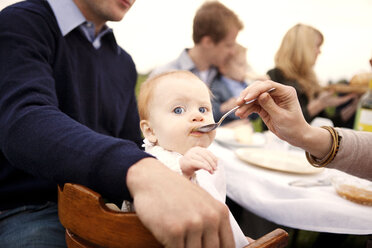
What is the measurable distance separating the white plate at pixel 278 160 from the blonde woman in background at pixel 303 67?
1.78 m

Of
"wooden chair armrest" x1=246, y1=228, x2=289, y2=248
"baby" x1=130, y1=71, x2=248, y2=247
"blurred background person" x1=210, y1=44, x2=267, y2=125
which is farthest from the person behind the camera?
"blurred background person" x1=210, y1=44, x2=267, y2=125

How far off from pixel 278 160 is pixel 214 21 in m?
1.93

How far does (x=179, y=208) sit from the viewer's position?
16.0 inches

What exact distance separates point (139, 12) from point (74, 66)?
2387 mm

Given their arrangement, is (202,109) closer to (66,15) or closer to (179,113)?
(179,113)

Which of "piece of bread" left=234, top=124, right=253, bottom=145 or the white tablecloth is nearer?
the white tablecloth

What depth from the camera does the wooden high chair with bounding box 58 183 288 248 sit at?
47cm

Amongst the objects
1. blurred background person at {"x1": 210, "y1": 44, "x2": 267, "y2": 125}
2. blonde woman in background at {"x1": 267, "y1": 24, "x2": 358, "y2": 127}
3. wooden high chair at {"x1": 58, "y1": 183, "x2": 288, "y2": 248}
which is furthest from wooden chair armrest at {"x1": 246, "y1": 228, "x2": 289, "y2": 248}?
blonde woman in background at {"x1": 267, "y1": 24, "x2": 358, "y2": 127}

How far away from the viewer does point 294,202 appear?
0.96 m

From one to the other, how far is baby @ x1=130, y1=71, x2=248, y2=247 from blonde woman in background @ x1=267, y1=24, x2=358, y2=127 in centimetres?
244

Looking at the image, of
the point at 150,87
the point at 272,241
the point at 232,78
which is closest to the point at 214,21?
the point at 232,78

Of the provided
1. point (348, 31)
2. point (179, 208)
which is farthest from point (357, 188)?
point (348, 31)

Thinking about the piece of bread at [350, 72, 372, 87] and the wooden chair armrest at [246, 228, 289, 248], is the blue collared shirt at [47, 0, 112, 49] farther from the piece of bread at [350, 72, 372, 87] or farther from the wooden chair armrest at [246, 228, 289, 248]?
the piece of bread at [350, 72, 372, 87]

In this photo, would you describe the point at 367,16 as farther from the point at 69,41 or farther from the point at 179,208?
the point at 179,208
